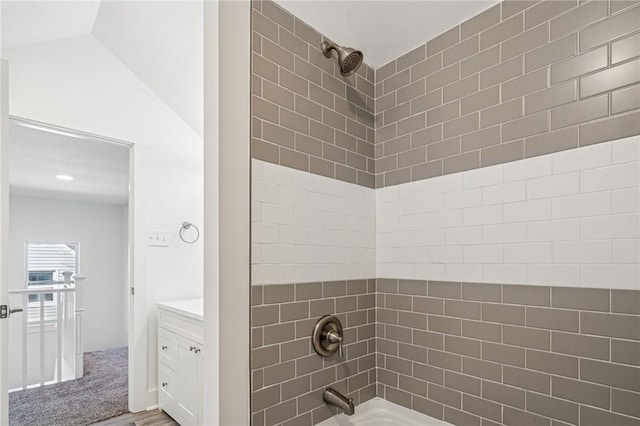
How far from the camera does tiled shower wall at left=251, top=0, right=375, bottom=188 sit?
1.35m

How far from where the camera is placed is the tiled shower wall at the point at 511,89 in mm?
1127

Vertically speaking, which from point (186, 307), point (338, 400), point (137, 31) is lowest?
point (338, 400)

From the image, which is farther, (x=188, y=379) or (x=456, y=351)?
(x=188, y=379)

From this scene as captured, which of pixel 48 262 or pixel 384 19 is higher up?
pixel 384 19

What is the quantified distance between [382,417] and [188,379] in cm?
134

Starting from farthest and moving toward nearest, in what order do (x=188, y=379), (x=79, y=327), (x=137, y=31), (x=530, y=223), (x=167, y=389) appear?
1. (x=79, y=327)
2. (x=167, y=389)
3. (x=137, y=31)
4. (x=188, y=379)
5. (x=530, y=223)

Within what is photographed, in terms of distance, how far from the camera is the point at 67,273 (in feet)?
14.0

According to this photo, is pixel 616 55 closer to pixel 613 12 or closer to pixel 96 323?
pixel 613 12

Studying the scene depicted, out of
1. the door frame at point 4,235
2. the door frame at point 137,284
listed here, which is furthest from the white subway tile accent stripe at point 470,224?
the door frame at point 137,284

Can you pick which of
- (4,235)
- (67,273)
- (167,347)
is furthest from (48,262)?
(4,235)

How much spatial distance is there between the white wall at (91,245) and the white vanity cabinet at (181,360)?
4.20 meters

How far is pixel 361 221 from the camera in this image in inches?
68.0

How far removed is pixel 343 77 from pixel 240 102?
2.12ft

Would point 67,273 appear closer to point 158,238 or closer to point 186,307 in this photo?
point 158,238
